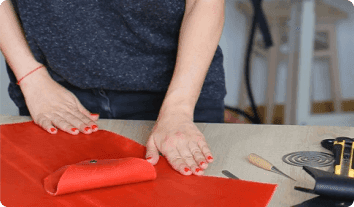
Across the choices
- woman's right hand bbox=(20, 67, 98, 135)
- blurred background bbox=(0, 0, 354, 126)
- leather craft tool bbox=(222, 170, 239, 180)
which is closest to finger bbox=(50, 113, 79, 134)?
woman's right hand bbox=(20, 67, 98, 135)

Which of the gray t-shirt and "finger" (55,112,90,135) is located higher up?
the gray t-shirt

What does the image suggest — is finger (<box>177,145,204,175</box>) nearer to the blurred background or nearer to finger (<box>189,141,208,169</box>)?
finger (<box>189,141,208,169</box>)

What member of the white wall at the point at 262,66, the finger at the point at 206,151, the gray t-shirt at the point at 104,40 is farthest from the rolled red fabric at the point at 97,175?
the white wall at the point at 262,66

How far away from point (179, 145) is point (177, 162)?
6cm

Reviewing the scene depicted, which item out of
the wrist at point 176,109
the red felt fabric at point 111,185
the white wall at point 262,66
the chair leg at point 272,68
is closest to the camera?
the red felt fabric at point 111,185

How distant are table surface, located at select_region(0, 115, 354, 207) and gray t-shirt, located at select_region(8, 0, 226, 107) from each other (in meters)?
0.14

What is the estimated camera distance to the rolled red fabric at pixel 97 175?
0.66 m

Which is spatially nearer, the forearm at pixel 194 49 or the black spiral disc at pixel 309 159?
the black spiral disc at pixel 309 159

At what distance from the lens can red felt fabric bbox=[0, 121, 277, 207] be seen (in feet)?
2.09

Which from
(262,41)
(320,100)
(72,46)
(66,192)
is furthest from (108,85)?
(320,100)

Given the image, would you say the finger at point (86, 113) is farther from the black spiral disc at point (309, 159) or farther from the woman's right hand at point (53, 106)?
the black spiral disc at point (309, 159)

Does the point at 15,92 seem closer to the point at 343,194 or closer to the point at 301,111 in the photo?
the point at 343,194

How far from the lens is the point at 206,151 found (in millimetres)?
801

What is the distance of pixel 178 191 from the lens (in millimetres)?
670
